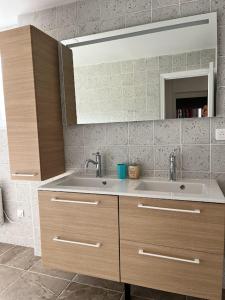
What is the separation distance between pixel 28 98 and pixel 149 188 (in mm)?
1125

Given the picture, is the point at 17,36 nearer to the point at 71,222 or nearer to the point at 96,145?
the point at 96,145

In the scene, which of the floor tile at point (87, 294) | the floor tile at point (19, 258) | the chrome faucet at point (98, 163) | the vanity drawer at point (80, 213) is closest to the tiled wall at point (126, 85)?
the chrome faucet at point (98, 163)

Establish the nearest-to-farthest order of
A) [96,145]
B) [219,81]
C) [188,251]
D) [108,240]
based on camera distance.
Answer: [188,251] → [108,240] → [219,81] → [96,145]

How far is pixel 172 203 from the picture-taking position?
1.34 m

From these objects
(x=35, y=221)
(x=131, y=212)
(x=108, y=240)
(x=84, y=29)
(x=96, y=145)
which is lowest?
(x=35, y=221)

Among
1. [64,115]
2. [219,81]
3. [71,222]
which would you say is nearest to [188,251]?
[71,222]

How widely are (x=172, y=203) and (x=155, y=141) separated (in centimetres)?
64

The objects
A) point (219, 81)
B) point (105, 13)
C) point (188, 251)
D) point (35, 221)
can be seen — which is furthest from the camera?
point (35, 221)

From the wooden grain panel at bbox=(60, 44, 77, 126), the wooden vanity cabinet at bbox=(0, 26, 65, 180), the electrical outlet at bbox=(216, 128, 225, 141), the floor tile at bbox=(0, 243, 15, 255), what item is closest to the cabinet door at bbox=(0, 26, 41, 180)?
the wooden vanity cabinet at bbox=(0, 26, 65, 180)

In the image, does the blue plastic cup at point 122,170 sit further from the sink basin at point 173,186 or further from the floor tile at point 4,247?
the floor tile at point 4,247

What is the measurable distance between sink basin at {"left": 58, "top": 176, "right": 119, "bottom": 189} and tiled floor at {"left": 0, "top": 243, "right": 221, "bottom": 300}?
0.82 m

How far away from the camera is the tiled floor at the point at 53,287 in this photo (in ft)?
5.86

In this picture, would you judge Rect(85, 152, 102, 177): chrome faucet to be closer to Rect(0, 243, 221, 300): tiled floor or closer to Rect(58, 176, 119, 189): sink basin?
Rect(58, 176, 119, 189): sink basin

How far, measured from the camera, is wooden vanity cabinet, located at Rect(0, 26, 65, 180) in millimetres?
1677
